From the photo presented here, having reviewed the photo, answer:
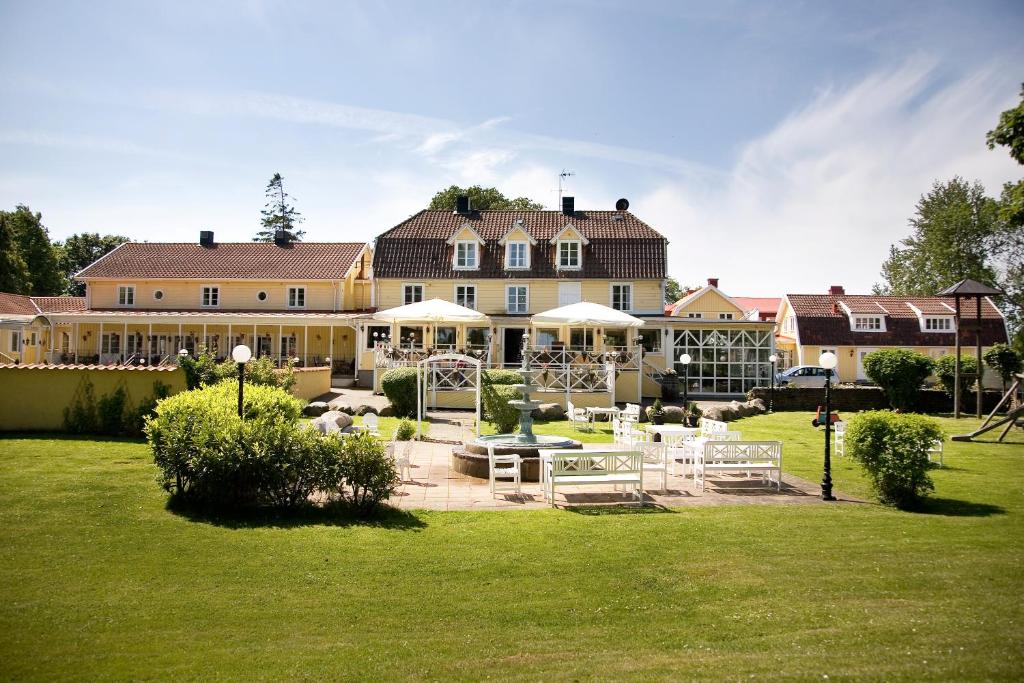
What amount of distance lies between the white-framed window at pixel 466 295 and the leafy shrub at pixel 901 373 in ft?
55.3

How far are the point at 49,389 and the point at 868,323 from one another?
136ft

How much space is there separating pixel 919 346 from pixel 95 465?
4285 cm

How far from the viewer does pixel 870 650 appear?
560 centimetres

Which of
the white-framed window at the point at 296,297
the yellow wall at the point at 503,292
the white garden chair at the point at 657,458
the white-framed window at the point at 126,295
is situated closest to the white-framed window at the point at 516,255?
the yellow wall at the point at 503,292

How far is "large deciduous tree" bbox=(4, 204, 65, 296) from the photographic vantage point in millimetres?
49125

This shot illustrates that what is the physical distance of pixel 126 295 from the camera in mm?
35406

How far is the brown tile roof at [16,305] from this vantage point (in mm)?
34531

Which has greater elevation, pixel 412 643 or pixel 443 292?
pixel 443 292

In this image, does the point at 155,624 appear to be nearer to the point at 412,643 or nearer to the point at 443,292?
the point at 412,643

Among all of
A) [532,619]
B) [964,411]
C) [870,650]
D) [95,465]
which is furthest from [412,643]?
[964,411]

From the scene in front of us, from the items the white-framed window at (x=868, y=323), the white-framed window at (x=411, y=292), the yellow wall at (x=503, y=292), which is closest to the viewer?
the yellow wall at (x=503, y=292)

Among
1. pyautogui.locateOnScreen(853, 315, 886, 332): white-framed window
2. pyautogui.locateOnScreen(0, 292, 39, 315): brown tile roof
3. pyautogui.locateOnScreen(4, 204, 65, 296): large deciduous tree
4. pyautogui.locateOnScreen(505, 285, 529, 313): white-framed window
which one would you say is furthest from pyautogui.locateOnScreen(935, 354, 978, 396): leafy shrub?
pyautogui.locateOnScreen(4, 204, 65, 296): large deciduous tree

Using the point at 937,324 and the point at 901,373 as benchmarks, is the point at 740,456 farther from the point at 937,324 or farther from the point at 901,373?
the point at 937,324

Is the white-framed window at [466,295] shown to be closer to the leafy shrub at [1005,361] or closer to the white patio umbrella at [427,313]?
the white patio umbrella at [427,313]
